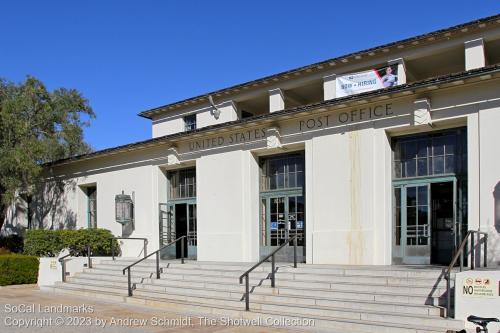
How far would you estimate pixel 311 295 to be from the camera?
35.1 feet

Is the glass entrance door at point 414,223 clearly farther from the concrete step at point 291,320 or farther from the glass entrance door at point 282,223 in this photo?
the concrete step at point 291,320

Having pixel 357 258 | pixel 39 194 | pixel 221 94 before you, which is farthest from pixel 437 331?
pixel 39 194

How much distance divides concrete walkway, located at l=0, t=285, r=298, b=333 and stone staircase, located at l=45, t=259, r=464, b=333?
1.67ft

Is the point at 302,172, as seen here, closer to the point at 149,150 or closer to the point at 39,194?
the point at 149,150

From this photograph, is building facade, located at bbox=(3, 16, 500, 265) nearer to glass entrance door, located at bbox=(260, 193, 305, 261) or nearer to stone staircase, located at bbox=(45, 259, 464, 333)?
glass entrance door, located at bbox=(260, 193, 305, 261)

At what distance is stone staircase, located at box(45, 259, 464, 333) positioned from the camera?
902 cm

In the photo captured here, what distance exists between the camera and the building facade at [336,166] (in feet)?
38.0

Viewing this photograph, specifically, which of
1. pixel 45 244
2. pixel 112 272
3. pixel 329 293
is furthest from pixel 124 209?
pixel 329 293

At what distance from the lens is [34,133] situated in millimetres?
19797

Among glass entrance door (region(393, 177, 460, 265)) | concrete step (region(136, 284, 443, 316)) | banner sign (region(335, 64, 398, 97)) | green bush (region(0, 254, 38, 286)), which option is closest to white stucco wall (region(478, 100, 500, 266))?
glass entrance door (region(393, 177, 460, 265))

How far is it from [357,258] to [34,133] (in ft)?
44.6

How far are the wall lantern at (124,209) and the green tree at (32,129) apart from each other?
327cm

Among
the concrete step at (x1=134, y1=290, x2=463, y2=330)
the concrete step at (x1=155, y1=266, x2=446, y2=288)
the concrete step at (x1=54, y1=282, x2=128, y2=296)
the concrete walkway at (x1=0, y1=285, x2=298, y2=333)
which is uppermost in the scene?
the concrete step at (x1=155, y1=266, x2=446, y2=288)

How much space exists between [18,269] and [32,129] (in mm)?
→ 5526
